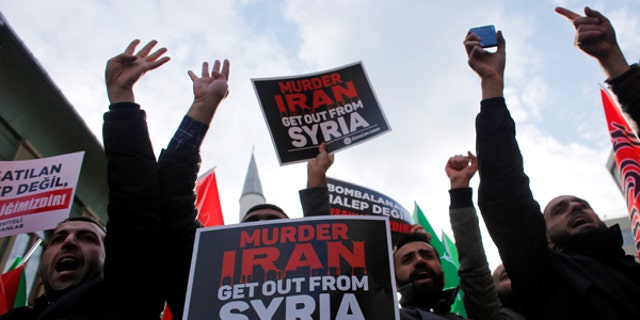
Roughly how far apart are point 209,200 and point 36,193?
69.8 inches

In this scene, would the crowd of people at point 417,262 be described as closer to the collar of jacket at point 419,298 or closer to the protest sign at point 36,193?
the collar of jacket at point 419,298

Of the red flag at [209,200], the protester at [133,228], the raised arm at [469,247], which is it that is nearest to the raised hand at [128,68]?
the protester at [133,228]

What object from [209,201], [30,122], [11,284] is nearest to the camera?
[11,284]

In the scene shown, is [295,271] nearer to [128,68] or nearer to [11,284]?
[128,68]

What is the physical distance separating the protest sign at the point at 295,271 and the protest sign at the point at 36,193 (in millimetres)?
3481

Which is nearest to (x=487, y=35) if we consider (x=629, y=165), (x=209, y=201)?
(x=629, y=165)

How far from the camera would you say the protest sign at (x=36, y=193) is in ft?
17.2

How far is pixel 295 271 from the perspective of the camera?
7.39 ft

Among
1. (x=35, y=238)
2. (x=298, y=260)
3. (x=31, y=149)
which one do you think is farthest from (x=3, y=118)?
(x=298, y=260)

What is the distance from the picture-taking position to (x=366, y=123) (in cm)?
442

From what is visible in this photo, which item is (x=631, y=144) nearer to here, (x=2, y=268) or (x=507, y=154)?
(x=507, y=154)

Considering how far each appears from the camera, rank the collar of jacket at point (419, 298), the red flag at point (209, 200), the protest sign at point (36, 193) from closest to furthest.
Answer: the collar of jacket at point (419, 298), the protest sign at point (36, 193), the red flag at point (209, 200)

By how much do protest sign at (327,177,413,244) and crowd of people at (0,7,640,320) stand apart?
145 inches

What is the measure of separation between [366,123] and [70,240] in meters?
2.36
